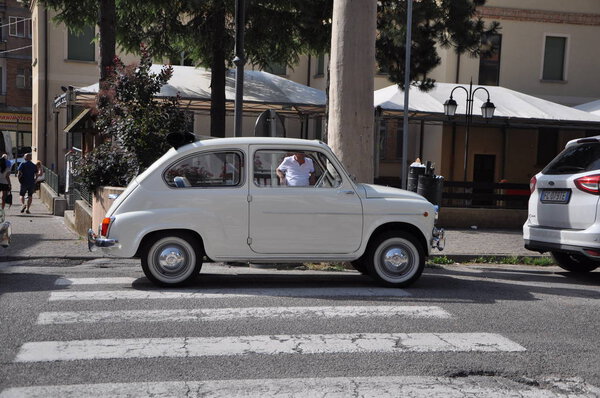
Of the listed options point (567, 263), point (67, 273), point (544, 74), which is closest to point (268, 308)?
point (67, 273)

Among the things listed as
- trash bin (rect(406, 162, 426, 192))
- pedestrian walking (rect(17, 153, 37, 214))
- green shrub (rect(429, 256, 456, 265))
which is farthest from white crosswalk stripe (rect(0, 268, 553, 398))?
→ pedestrian walking (rect(17, 153, 37, 214))

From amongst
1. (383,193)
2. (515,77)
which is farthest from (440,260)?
(515,77)

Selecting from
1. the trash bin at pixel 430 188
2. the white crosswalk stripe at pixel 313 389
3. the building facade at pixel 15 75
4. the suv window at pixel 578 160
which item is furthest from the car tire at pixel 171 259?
the building facade at pixel 15 75

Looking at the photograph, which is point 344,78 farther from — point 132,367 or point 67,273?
point 132,367

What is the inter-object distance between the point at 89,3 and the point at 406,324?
1296 centimetres

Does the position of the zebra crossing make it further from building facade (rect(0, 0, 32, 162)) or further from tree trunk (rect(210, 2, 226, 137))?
building facade (rect(0, 0, 32, 162))

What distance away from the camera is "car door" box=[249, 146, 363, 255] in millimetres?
8008

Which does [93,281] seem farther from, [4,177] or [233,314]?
[4,177]

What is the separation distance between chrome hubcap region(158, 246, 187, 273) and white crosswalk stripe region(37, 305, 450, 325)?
116cm

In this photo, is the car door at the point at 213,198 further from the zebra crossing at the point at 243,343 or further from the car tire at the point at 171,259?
the zebra crossing at the point at 243,343

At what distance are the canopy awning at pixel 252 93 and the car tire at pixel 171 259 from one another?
1168 cm

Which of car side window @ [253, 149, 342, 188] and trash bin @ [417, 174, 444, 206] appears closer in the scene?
car side window @ [253, 149, 342, 188]

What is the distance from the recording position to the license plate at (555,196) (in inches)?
374

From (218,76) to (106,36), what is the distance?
160 inches
